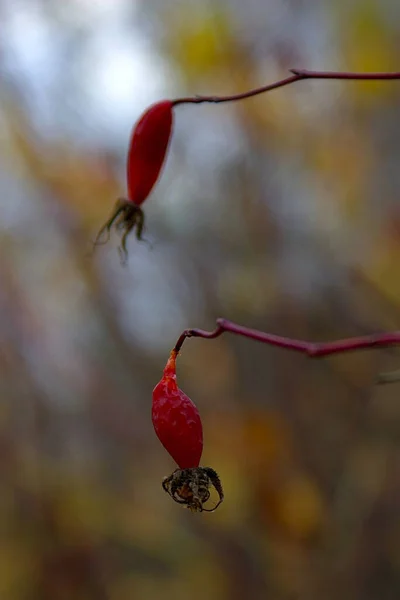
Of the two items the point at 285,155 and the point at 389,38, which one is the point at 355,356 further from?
the point at 389,38

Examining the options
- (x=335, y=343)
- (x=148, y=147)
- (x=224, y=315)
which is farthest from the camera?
(x=224, y=315)

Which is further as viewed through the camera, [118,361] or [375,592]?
[118,361]

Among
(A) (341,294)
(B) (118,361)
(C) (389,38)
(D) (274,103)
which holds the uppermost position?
(C) (389,38)

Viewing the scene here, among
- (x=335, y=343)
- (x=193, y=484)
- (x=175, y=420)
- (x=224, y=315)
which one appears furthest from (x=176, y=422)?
(x=224, y=315)

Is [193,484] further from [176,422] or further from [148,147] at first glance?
[148,147]

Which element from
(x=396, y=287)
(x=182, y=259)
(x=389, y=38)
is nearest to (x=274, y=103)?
(x=389, y=38)

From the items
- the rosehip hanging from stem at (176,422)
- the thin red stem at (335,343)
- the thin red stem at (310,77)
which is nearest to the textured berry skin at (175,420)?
the rosehip hanging from stem at (176,422)
